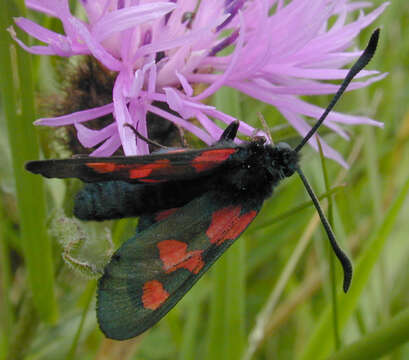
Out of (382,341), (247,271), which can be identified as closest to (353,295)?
(382,341)

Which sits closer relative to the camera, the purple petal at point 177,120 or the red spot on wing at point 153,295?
the red spot on wing at point 153,295

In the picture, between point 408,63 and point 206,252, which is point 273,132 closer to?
point 206,252

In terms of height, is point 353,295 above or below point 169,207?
below

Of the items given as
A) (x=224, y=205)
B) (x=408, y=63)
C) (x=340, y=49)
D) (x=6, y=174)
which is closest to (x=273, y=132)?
(x=340, y=49)

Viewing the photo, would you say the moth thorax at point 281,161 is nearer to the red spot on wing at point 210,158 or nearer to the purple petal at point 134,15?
the red spot on wing at point 210,158

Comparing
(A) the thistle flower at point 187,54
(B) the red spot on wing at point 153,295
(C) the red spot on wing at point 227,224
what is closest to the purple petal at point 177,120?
(A) the thistle flower at point 187,54

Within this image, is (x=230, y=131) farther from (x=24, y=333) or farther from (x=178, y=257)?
(x=24, y=333)
